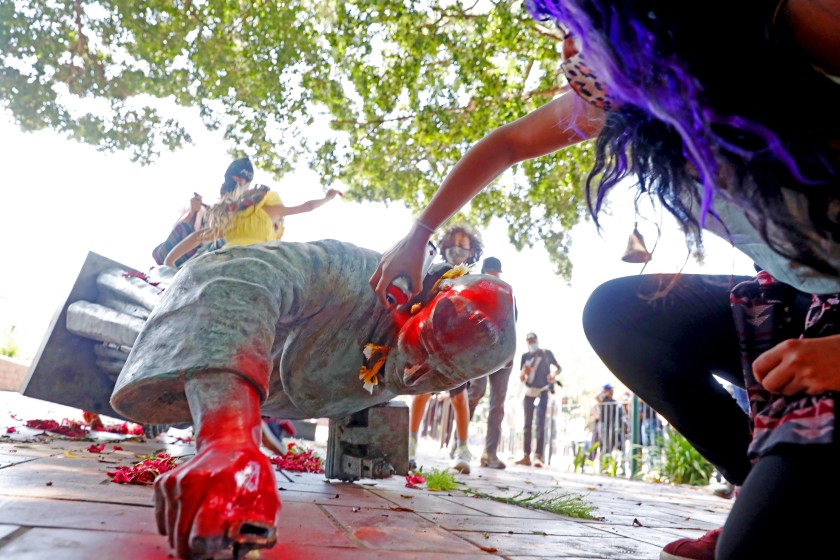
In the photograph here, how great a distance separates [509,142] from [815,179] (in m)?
0.75

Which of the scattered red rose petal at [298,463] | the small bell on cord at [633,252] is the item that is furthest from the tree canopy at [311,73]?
the scattered red rose petal at [298,463]

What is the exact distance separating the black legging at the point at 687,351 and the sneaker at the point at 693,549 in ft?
0.77

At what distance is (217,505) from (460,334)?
0.93 meters

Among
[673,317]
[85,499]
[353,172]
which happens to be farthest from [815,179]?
[353,172]

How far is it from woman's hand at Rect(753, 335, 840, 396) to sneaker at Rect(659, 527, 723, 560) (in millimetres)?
637

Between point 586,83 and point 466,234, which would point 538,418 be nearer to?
point 466,234

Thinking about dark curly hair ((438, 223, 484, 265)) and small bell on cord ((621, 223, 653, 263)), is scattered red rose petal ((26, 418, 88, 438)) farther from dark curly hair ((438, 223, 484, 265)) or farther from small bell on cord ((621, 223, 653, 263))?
small bell on cord ((621, 223, 653, 263))

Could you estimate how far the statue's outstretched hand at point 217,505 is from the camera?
3.52ft

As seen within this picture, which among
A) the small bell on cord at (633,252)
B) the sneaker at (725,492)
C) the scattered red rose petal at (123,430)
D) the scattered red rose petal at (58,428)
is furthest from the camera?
the small bell on cord at (633,252)

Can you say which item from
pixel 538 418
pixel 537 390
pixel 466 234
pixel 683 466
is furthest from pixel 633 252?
pixel 538 418

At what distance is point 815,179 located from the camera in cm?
Answer: 106

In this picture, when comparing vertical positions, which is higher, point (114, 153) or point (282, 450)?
point (114, 153)

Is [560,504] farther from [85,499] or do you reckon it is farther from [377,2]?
[377,2]

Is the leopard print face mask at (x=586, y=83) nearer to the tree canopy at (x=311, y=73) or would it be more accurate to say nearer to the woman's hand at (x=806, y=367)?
the woman's hand at (x=806, y=367)
